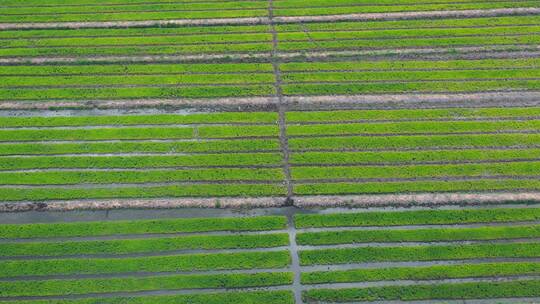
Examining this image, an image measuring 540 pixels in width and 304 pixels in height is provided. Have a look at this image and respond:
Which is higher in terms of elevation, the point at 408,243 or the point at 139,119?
the point at 139,119

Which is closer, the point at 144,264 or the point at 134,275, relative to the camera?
the point at 134,275

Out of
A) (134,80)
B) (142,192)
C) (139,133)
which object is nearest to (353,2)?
(134,80)

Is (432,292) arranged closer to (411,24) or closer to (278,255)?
(278,255)

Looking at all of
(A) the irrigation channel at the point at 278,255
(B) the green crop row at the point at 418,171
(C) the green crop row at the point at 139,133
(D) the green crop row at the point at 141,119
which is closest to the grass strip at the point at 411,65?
(D) the green crop row at the point at 141,119

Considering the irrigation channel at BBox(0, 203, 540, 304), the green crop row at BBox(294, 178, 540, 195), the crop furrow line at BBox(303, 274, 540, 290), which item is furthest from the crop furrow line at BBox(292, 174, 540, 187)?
the crop furrow line at BBox(303, 274, 540, 290)

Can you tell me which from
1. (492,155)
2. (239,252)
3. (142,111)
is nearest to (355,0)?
(492,155)

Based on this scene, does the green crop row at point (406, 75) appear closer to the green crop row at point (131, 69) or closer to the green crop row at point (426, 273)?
the green crop row at point (131, 69)

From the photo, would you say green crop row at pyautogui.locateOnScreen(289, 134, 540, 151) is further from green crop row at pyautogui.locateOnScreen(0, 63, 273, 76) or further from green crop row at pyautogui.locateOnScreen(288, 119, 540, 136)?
green crop row at pyautogui.locateOnScreen(0, 63, 273, 76)
